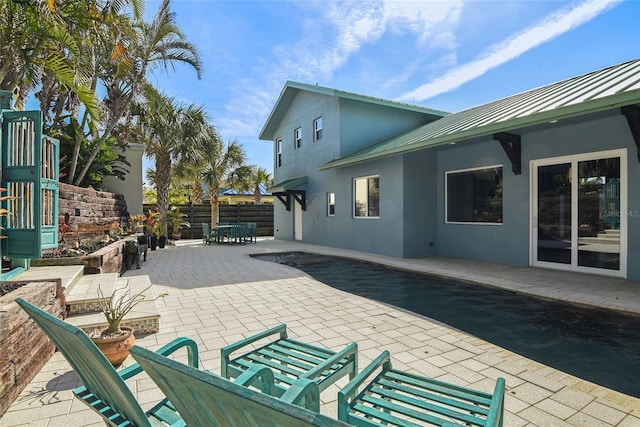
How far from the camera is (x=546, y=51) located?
38.0 ft

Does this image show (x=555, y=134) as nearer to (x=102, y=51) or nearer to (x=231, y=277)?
(x=231, y=277)

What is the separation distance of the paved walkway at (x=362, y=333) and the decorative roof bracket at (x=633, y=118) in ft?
9.12

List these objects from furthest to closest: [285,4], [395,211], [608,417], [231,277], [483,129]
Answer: [395,211]
[285,4]
[231,277]
[483,129]
[608,417]

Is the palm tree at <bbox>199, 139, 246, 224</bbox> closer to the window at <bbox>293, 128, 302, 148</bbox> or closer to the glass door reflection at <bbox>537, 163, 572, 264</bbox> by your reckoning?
the window at <bbox>293, 128, 302, 148</bbox>

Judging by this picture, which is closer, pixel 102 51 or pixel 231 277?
pixel 231 277

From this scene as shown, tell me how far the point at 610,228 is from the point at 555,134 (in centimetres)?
236

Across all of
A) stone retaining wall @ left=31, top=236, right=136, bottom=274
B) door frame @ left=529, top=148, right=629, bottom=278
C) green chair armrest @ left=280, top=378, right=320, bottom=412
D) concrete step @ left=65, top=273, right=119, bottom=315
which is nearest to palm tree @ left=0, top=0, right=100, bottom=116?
stone retaining wall @ left=31, top=236, right=136, bottom=274

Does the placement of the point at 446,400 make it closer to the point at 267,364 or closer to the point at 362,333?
the point at 267,364

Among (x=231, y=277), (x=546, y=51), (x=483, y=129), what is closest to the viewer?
(x=483, y=129)

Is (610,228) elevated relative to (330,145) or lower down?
lower down

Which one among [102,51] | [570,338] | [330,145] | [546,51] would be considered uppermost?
[546,51]

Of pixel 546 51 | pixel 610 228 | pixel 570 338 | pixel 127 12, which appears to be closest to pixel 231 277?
pixel 570 338

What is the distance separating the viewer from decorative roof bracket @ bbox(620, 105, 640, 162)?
5.89 m

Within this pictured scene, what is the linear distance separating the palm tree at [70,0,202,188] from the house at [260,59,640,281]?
16.2 feet
